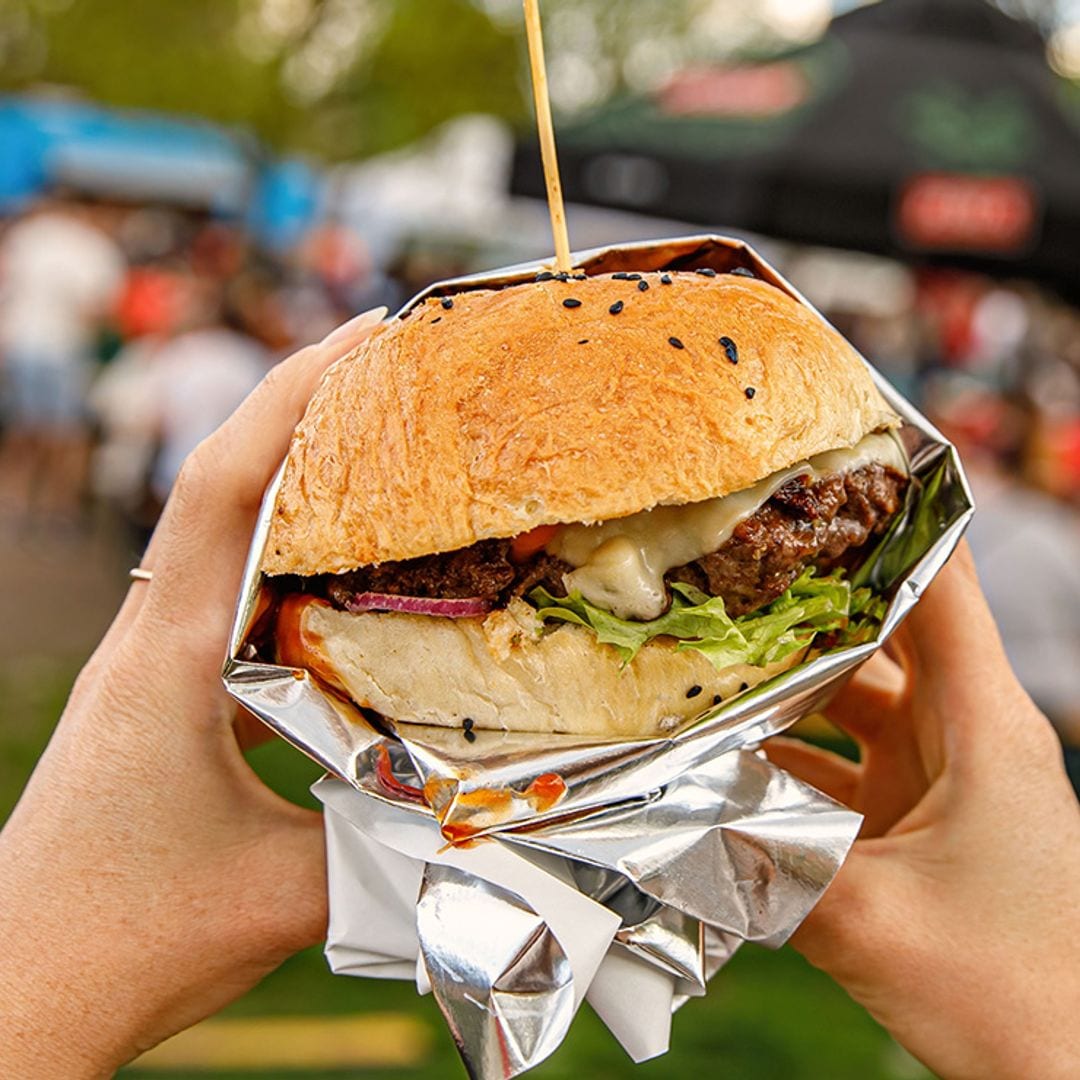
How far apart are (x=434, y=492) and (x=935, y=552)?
926 millimetres

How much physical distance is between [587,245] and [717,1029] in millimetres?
7955

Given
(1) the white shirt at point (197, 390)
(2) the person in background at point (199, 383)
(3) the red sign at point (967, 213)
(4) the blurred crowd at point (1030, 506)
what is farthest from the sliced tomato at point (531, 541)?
(1) the white shirt at point (197, 390)

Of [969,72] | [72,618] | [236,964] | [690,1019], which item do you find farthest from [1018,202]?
[72,618]

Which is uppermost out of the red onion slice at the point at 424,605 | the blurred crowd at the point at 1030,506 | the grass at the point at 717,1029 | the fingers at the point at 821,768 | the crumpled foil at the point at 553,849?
the red onion slice at the point at 424,605

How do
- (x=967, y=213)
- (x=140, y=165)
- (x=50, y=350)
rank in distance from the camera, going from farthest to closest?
(x=140, y=165)
(x=50, y=350)
(x=967, y=213)

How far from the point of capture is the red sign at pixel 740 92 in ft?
20.9

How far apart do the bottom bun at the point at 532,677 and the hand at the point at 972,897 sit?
1.19 feet

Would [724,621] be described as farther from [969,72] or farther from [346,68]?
[346,68]

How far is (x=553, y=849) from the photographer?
208 cm

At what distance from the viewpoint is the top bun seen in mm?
2043

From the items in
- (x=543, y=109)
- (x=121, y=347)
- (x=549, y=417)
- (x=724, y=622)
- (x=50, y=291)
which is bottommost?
(x=121, y=347)

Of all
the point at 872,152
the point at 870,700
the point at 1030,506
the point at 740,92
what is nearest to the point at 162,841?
the point at 870,700

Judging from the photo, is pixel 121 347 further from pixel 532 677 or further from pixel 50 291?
pixel 532 677

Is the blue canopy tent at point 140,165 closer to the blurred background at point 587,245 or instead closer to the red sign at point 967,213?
the blurred background at point 587,245
